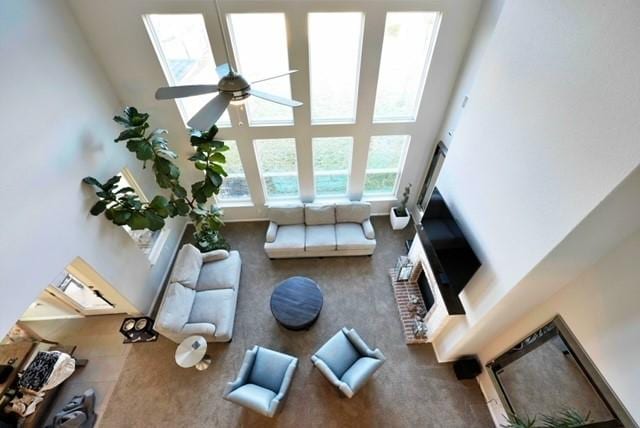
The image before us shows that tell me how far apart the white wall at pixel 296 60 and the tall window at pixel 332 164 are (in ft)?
0.59

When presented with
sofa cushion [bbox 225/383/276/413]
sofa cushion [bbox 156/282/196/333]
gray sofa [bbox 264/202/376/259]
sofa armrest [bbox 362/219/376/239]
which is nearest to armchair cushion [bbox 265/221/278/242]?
gray sofa [bbox 264/202/376/259]

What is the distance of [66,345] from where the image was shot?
179 inches

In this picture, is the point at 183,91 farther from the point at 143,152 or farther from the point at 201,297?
the point at 201,297

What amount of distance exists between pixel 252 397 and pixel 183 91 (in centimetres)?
343

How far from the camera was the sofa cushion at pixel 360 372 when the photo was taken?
141 inches

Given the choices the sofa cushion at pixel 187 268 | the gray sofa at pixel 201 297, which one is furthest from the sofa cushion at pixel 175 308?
the sofa cushion at pixel 187 268

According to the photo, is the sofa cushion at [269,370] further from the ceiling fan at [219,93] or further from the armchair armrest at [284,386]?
the ceiling fan at [219,93]

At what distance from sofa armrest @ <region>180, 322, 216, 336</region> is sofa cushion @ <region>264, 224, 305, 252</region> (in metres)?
1.73

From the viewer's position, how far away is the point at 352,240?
5.53 metres

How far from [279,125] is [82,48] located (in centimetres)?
284

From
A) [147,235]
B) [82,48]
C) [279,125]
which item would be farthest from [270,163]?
[82,48]

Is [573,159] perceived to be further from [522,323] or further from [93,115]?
[93,115]

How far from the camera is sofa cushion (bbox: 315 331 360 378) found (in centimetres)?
384

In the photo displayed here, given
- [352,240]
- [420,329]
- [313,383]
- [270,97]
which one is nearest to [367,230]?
[352,240]
